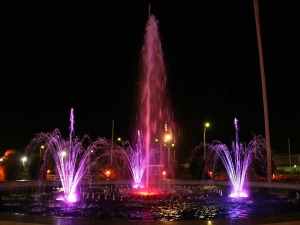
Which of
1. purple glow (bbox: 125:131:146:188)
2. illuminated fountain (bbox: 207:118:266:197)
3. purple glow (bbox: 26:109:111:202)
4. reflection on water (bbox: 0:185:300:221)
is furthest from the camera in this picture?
purple glow (bbox: 125:131:146:188)

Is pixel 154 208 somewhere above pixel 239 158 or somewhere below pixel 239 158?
below

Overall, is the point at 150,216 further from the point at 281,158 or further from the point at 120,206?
the point at 281,158

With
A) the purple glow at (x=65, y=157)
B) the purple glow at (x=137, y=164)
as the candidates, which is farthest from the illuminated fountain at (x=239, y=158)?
the purple glow at (x=65, y=157)

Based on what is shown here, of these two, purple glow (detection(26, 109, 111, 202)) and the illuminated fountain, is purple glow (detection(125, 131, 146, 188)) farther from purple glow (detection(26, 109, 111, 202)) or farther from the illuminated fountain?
the illuminated fountain

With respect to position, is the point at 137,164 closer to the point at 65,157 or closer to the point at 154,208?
the point at 65,157

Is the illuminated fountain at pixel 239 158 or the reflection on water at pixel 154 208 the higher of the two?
the illuminated fountain at pixel 239 158

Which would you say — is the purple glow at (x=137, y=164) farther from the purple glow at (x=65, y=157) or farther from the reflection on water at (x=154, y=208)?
the reflection on water at (x=154, y=208)

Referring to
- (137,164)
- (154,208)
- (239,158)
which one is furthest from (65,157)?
(154,208)

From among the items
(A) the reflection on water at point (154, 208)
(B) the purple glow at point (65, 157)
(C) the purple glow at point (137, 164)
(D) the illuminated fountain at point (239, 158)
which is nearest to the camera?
(A) the reflection on water at point (154, 208)

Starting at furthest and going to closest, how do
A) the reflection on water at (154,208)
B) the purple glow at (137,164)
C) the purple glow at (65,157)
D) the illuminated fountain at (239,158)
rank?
1. the purple glow at (137,164)
2. the illuminated fountain at (239,158)
3. the purple glow at (65,157)
4. the reflection on water at (154,208)

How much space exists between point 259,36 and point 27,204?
16603 mm

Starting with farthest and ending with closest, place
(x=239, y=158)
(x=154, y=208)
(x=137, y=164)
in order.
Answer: (x=137, y=164) → (x=239, y=158) → (x=154, y=208)

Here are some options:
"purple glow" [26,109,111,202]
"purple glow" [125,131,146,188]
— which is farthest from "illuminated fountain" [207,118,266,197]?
"purple glow" [26,109,111,202]

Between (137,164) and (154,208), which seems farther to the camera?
(137,164)
